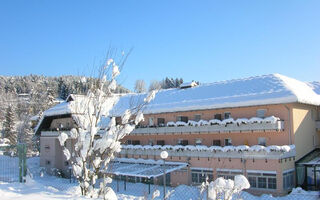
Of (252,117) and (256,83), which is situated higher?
(256,83)

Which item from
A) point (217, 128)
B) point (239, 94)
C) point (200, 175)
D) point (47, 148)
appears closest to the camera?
point (217, 128)

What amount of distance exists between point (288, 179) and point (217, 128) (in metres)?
7.41

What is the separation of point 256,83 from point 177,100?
8.58 m

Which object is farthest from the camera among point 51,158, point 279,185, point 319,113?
point 51,158

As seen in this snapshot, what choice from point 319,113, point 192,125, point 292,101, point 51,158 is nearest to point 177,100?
point 192,125

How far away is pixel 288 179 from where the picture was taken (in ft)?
92.0

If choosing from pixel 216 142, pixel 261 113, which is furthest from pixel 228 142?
pixel 261 113

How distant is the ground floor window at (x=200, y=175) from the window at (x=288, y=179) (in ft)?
21.6

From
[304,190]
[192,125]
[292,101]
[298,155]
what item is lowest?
[304,190]

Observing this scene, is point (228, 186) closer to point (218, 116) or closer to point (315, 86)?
point (218, 116)

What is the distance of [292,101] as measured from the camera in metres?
27.0

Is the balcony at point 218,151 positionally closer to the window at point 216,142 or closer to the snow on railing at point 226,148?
the snow on railing at point 226,148

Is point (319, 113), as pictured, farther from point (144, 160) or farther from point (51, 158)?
point (51, 158)

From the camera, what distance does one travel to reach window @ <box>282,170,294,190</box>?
27281 millimetres
